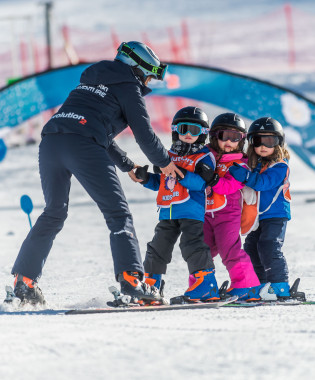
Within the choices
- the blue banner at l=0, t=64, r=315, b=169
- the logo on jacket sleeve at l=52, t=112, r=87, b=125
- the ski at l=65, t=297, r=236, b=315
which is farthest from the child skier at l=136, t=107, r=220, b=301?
the blue banner at l=0, t=64, r=315, b=169

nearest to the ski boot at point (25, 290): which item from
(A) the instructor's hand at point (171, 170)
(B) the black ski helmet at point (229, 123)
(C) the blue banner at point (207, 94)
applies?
(A) the instructor's hand at point (171, 170)

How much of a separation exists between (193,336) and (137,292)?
954 millimetres

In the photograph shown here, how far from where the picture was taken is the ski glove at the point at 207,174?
4.20 meters

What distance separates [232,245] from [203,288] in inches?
13.7

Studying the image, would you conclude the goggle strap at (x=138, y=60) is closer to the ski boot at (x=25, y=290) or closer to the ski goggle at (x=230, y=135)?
the ski goggle at (x=230, y=135)

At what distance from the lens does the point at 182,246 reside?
425 cm

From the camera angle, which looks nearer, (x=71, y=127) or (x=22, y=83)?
(x=71, y=127)

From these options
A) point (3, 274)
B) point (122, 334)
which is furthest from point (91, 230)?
point (122, 334)

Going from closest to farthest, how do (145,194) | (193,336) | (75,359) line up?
1. (75,359)
2. (193,336)
3. (145,194)

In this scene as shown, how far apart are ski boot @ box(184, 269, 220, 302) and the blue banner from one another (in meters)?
5.33

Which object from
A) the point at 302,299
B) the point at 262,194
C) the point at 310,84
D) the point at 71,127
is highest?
the point at 310,84

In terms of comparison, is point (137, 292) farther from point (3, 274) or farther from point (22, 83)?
point (22, 83)

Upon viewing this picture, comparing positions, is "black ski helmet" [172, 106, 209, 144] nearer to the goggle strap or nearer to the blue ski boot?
the goggle strap

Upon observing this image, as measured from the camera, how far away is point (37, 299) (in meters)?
4.11
